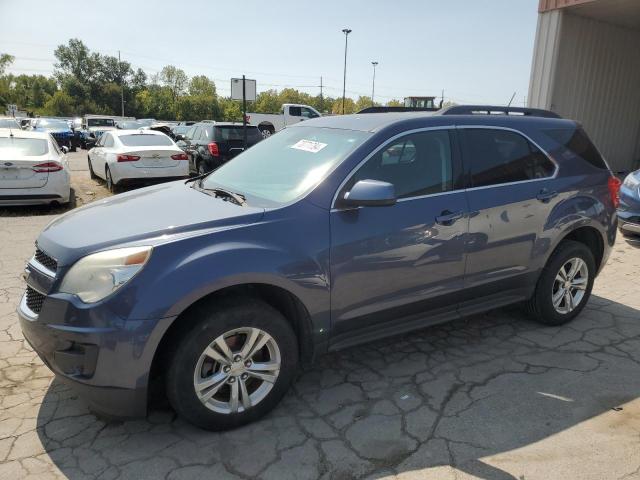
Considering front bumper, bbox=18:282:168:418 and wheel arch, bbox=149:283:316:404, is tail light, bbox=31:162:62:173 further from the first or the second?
wheel arch, bbox=149:283:316:404

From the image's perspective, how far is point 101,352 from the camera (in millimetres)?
2404

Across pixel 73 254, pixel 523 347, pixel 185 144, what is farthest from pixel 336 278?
pixel 185 144

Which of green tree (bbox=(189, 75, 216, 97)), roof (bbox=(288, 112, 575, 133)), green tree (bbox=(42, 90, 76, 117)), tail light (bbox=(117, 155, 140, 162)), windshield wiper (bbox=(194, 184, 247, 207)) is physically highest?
green tree (bbox=(189, 75, 216, 97))

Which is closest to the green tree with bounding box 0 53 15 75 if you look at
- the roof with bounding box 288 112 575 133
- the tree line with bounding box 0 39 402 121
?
the tree line with bounding box 0 39 402 121

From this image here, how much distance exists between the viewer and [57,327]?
250cm

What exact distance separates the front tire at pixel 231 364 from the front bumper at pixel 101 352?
0.18 m

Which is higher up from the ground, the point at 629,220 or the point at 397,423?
the point at 629,220

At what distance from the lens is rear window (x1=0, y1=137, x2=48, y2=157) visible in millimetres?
8531

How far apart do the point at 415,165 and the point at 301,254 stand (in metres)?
1.12

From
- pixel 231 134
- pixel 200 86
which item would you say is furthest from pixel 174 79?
pixel 231 134

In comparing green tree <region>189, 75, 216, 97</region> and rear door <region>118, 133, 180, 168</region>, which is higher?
green tree <region>189, 75, 216, 97</region>

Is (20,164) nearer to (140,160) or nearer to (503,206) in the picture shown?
(140,160)

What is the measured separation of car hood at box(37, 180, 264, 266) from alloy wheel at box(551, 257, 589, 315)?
2778mm

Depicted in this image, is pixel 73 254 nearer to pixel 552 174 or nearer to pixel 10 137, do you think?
pixel 552 174
